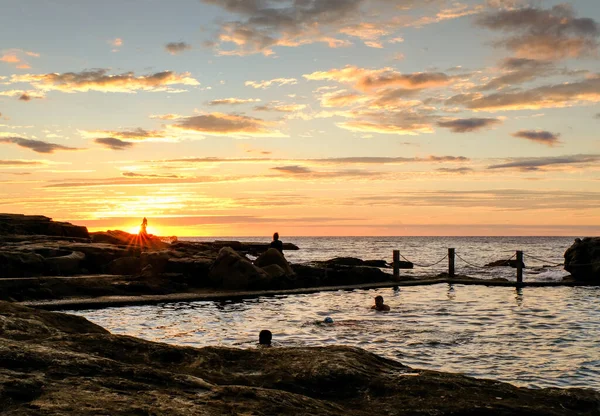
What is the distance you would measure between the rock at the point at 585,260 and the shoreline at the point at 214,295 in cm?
108

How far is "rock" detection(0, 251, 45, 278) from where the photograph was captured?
25.1 metres

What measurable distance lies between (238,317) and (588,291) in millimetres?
19945

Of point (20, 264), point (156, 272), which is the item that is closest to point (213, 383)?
point (156, 272)

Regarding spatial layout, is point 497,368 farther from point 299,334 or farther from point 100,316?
point 100,316

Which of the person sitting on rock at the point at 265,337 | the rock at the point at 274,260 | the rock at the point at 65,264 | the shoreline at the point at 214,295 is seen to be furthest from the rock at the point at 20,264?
the person sitting on rock at the point at 265,337

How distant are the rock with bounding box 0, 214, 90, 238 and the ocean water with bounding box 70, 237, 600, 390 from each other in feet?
76.5

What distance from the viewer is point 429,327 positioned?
17.2 metres

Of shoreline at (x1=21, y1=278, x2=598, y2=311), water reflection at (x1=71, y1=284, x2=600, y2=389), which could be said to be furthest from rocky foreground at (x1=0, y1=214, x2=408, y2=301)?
water reflection at (x1=71, y1=284, x2=600, y2=389)

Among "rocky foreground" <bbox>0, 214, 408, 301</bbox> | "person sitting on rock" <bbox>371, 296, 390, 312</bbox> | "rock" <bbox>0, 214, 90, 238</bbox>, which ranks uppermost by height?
"rock" <bbox>0, 214, 90, 238</bbox>

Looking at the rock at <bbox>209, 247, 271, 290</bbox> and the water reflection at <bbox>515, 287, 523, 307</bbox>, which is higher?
the rock at <bbox>209, 247, 271, 290</bbox>

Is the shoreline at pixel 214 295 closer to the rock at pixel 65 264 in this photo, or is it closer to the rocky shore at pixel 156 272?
the rocky shore at pixel 156 272

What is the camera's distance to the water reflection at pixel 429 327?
12.2 meters

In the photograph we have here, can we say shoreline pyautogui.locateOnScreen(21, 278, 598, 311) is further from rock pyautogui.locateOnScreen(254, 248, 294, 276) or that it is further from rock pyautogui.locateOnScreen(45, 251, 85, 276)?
rock pyautogui.locateOnScreen(45, 251, 85, 276)

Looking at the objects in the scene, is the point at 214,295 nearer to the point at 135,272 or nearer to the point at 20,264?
the point at 135,272
